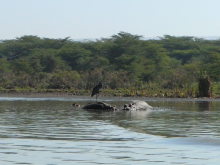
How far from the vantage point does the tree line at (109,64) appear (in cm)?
4256

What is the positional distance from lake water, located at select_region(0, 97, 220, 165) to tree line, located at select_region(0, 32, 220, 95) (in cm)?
1708

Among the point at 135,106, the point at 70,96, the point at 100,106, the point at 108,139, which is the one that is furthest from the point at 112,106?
the point at 70,96

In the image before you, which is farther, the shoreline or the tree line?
the tree line

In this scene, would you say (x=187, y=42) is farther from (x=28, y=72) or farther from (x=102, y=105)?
(x=102, y=105)

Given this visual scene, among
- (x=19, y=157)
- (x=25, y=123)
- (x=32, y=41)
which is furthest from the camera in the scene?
(x=32, y=41)

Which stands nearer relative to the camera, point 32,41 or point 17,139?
point 17,139

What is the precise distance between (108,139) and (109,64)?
1555 inches

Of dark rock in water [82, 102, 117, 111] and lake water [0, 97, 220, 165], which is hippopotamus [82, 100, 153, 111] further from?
lake water [0, 97, 220, 165]

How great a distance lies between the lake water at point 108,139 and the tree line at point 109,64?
17.1 metres

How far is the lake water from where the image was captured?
10.6 metres

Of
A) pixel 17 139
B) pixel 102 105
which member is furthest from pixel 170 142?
pixel 102 105

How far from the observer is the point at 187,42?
2776 inches

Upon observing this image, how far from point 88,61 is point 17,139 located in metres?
41.2

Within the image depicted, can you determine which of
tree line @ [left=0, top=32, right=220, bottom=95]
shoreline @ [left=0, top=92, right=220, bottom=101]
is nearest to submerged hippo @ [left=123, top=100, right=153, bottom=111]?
shoreline @ [left=0, top=92, right=220, bottom=101]
